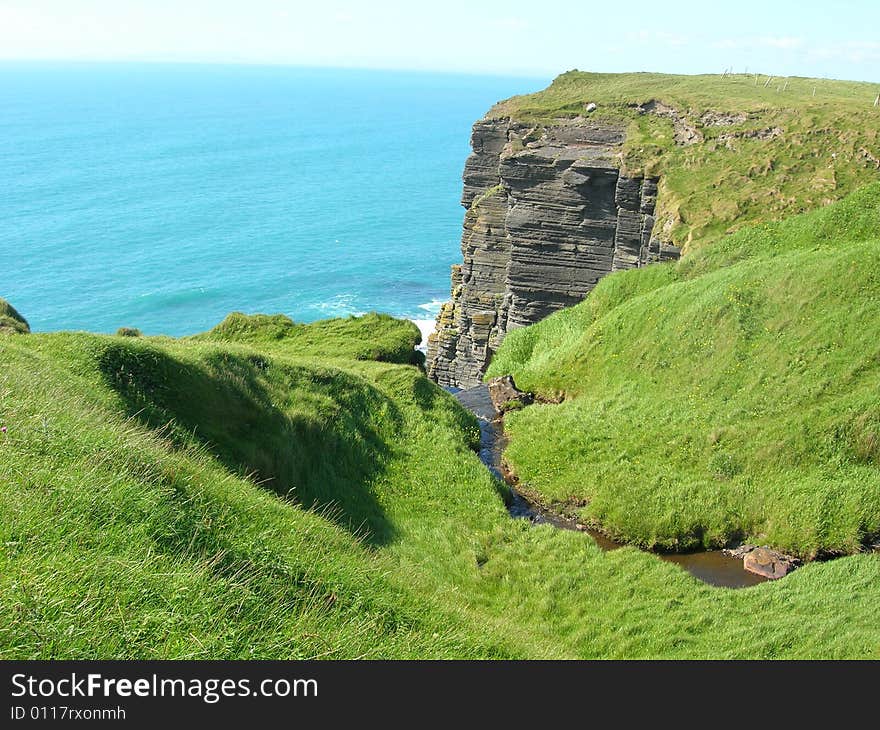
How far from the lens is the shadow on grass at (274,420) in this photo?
1727 cm

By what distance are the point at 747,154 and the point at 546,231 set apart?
11796 millimetres

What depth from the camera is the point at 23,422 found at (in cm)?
1012

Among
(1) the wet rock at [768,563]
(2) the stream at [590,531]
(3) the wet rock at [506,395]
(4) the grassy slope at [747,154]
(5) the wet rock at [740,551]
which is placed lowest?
(2) the stream at [590,531]

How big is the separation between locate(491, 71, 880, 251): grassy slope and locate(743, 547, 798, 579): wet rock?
→ 807 inches

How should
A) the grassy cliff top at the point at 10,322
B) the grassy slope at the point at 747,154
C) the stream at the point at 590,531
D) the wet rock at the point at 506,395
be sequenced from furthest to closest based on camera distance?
the grassy slope at the point at 747,154 → the wet rock at the point at 506,395 → the grassy cliff top at the point at 10,322 → the stream at the point at 590,531

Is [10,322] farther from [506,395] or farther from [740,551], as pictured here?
[740,551]

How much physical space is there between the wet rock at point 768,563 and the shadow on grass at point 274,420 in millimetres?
9692

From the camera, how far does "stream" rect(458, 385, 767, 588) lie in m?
19.8

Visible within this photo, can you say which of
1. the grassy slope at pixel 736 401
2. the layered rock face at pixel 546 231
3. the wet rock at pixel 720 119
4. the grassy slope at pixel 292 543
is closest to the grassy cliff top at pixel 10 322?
the grassy slope at pixel 292 543

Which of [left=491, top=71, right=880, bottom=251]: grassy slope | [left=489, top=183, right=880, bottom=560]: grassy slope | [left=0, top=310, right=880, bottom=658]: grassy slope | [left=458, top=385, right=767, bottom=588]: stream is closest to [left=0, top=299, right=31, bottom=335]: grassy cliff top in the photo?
[left=0, top=310, right=880, bottom=658]: grassy slope

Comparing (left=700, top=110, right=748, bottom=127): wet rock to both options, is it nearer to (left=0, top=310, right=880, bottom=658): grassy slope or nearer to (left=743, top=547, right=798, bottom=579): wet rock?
(left=0, top=310, right=880, bottom=658): grassy slope

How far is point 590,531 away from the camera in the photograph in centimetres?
2264

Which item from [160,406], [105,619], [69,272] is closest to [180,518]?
[105,619]

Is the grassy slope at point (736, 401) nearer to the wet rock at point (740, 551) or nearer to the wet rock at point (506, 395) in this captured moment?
the wet rock at point (740, 551)
